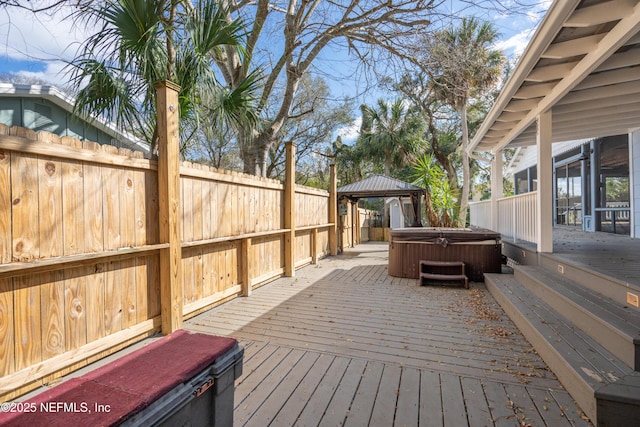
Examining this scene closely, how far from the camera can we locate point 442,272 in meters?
5.68

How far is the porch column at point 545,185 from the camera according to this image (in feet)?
13.7

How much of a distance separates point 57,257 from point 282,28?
6.39 meters

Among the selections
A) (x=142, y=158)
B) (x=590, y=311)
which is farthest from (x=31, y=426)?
(x=590, y=311)

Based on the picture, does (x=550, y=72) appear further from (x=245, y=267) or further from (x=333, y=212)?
(x=333, y=212)

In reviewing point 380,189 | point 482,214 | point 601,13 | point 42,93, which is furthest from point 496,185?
point 42,93

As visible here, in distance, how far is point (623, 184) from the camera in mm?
6684

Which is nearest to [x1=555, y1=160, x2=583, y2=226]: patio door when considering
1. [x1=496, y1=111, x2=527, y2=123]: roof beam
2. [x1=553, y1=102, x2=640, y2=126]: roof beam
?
[x1=553, y1=102, x2=640, y2=126]: roof beam

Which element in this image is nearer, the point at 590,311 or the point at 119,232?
the point at 590,311

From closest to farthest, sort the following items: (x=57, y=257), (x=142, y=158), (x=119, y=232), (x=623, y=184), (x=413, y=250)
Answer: (x=57, y=257), (x=119, y=232), (x=142, y=158), (x=413, y=250), (x=623, y=184)

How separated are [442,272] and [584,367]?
12.2ft

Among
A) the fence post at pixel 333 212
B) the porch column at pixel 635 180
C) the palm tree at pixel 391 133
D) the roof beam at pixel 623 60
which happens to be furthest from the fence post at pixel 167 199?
the palm tree at pixel 391 133

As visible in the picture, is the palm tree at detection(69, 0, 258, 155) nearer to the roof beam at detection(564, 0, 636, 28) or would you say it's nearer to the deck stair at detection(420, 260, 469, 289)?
the roof beam at detection(564, 0, 636, 28)

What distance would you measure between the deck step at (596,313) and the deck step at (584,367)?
0.19 ft

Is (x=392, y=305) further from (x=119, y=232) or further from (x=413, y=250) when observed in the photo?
(x=119, y=232)
